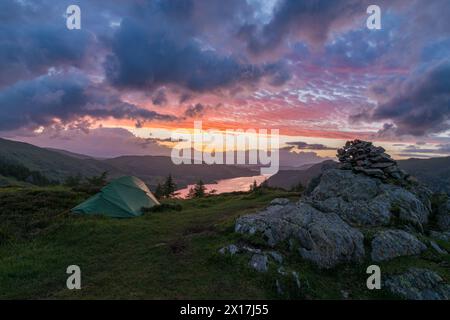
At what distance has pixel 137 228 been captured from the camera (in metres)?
19.4

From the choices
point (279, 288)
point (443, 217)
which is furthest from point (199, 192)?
point (279, 288)

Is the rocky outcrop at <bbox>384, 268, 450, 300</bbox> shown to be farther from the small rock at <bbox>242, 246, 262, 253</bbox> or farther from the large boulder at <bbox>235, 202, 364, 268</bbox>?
the small rock at <bbox>242, 246, 262, 253</bbox>

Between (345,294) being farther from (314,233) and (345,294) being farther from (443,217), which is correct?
(443,217)

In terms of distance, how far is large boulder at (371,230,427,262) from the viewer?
14621 millimetres

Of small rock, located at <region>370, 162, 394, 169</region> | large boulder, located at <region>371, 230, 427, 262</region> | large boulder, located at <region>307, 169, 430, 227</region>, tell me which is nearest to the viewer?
large boulder, located at <region>371, 230, 427, 262</region>

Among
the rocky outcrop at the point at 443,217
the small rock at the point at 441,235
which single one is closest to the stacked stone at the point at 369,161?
the rocky outcrop at the point at 443,217

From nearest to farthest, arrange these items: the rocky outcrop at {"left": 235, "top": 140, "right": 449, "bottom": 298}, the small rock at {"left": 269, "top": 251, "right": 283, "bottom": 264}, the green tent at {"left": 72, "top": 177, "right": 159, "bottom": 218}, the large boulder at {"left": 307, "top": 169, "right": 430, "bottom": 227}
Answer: the small rock at {"left": 269, "top": 251, "right": 283, "bottom": 264}, the rocky outcrop at {"left": 235, "top": 140, "right": 449, "bottom": 298}, the large boulder at {"left": 307, "top": 169, "right": 430, "bottom": 227}, the green tent at {"left": 72, "top": 177, "right": 159, "bottom": 218}

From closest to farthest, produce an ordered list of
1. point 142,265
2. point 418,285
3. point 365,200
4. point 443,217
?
point 418,285
point 142,265
point 365,200
point 443,217

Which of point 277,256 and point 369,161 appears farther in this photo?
point 369,161

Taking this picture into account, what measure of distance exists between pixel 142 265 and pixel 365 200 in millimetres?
15311

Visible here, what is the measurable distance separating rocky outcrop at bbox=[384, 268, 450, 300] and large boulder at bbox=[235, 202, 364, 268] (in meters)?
1.96

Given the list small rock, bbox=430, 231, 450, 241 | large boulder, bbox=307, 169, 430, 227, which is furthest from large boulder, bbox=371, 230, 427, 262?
small rock, bbox=430, 231, 450, 241

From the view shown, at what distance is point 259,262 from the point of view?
12867 millimetres
